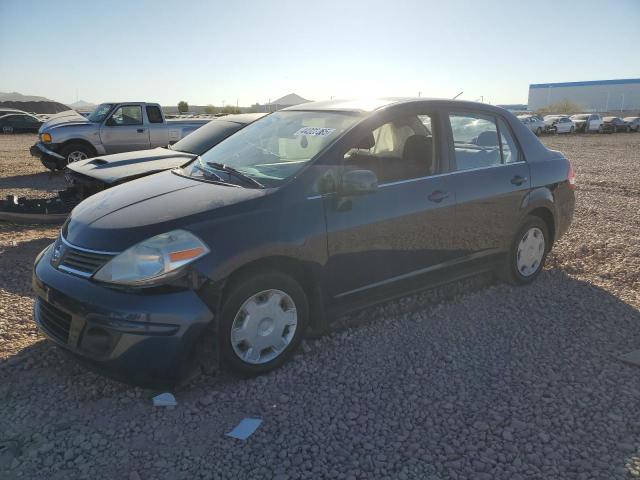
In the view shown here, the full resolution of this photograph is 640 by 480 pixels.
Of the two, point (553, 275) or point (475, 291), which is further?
point (553, 275)

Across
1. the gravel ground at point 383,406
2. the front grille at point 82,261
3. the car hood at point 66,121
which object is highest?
the car hood at point 66,121

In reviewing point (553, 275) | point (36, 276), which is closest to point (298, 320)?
point (36, 276)

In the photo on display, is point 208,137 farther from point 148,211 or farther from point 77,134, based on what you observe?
point 77,134

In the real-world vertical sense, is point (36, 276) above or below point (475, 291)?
above

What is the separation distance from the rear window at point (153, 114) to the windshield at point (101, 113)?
90 centimetres

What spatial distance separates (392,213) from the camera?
3691mm

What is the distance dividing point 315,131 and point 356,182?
2.46 ft

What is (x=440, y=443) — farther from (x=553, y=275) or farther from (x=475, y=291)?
(x=553, y=275)

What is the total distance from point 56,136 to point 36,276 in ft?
32.9

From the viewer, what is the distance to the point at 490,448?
2.63 m

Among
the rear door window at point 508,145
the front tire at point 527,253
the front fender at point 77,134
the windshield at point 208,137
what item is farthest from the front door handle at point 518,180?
the front fender at point 77,134

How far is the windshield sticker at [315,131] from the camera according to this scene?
3724 mm

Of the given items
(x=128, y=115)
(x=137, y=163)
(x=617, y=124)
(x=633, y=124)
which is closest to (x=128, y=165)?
(x=137, y=163)

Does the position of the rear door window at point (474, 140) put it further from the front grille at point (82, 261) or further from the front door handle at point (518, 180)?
the front grille at point (82, 261)
